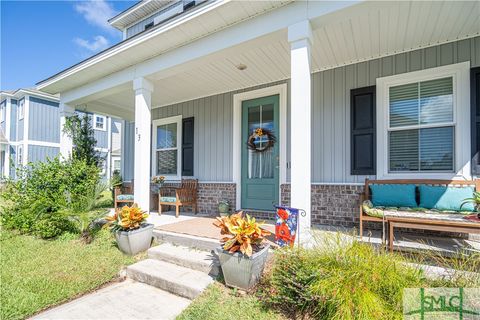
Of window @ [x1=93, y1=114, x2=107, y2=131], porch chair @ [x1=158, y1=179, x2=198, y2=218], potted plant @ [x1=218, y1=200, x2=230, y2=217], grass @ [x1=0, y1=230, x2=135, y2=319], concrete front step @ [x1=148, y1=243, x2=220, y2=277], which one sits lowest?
grass @ [x1=0, y1=230, x2=135, y2=319]

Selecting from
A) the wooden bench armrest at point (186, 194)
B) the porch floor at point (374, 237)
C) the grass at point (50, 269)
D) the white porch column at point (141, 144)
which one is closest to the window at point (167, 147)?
the wooden bench armrest at point (186, 194)

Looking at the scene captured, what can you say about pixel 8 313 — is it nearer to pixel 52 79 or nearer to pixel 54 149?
pixel 52 79


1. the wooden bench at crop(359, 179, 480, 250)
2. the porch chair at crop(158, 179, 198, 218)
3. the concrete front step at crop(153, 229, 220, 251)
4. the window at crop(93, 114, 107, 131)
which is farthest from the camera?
the window at crop(93, 114, 107, 131)

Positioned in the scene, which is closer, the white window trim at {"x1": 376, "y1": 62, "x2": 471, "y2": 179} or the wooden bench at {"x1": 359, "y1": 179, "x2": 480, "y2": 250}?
the wooden bench at {"x1": 359, "y1": 179, "x2": 480, "y2": 250}

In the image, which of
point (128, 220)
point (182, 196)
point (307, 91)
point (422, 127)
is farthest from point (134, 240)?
point (422, 127)

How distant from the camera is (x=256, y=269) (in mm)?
2391

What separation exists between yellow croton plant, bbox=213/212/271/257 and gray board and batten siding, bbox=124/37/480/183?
2345 mm

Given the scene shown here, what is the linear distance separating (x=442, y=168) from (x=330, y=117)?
180 centimetres

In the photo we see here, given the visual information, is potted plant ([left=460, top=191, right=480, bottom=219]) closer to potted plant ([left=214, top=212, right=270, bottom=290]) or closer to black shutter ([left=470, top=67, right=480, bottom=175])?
black shutter ([left=470, top=67, right=480, bottom=175])

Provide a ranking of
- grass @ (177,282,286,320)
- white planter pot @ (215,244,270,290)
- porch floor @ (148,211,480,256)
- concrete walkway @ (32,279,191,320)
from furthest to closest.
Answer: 1. porch floor @ (148,211,480,256)
2. white planter pot @ (215,244,270,290)
3. concrete walkway @ (32,279,191,320)
4. grass @ (177,282,286,320)

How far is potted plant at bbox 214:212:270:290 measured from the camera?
233cm

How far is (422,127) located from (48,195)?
6.61 metres

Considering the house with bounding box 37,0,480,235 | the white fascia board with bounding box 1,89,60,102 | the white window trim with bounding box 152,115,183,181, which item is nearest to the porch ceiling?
the house with bounding box 37,0,480,235

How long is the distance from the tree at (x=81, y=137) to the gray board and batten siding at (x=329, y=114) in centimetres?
267
